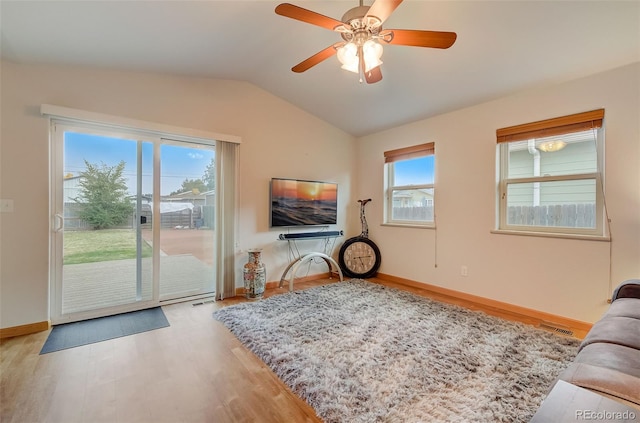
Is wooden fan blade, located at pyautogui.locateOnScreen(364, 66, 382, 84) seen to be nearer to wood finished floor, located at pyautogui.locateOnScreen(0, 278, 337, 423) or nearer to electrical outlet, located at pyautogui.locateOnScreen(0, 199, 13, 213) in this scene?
wood finished floor, located at pyautogui.locateOnScreen(0, 278, 337, 423)

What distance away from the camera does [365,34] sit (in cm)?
177

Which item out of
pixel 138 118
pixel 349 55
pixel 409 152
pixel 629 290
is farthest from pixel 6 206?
pixel 629 290

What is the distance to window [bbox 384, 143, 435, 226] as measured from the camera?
3.95m

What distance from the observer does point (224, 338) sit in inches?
93.7

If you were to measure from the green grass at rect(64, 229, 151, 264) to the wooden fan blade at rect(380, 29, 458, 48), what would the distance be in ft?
10.4

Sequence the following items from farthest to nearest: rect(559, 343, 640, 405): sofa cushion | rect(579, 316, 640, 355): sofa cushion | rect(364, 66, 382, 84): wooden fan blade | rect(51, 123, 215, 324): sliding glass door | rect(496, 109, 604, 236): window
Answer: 1. rect(51, 123, 215, 324): sliding glass door
2. rect(496, 109, 604, 236): window
3. rect(364, 66, 382, 84): wooden fan blade
4. rect(579, 316, 640, 355): sofa cushion
5. rect(559, 343, 640, 405): sofa cushion

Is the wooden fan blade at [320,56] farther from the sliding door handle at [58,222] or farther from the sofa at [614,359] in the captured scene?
the sliding door handle at [58,222]

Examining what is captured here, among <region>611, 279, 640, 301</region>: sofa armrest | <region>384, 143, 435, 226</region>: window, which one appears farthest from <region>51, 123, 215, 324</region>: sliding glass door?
<region>611, 279, 640, 301</region>: sofa armrest

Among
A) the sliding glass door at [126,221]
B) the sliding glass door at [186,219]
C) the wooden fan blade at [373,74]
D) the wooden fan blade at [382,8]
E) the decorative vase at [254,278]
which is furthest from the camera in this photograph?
the decorative vase at [254,278]

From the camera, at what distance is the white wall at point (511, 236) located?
237 centimetres

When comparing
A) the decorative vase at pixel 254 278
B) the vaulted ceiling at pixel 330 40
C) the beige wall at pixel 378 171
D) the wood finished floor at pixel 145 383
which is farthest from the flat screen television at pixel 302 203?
the wood finished floor at pixel 145 383

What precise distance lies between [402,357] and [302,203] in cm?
257

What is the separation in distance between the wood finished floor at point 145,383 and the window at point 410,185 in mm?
3031

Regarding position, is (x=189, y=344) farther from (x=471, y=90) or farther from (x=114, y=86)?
(x=471, y=90)
